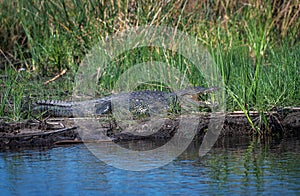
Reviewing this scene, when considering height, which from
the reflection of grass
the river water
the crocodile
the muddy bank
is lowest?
the river water

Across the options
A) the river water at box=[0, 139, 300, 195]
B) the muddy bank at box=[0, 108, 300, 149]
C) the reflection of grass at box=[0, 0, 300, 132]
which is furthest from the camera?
the reflection of grass at box=[0, 0, 300, 132]

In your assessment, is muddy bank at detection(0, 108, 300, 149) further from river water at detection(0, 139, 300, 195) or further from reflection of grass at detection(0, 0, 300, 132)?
river water at detection(0, 139, 300, 195)

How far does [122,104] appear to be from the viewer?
5.97m

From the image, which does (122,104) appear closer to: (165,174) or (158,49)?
(158,49)

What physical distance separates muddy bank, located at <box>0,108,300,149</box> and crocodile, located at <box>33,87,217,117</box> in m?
0.28

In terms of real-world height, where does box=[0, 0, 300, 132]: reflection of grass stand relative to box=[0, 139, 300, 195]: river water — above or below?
above

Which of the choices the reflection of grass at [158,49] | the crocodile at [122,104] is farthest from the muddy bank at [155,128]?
the crocodile at [122,104]

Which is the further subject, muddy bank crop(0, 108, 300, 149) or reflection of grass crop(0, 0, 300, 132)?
reflection of grass crop(0, 0, 300, 132)

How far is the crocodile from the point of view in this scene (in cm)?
580

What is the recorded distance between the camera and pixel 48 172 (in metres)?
4.16

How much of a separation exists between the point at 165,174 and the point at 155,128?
1.45 meters

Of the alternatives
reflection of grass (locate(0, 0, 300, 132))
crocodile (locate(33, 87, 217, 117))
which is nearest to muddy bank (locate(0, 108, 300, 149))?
reflection of grass (locate(0, 0, 300, 132))

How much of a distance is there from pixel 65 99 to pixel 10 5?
341cm

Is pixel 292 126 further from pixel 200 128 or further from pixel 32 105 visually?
pixel 32 105
